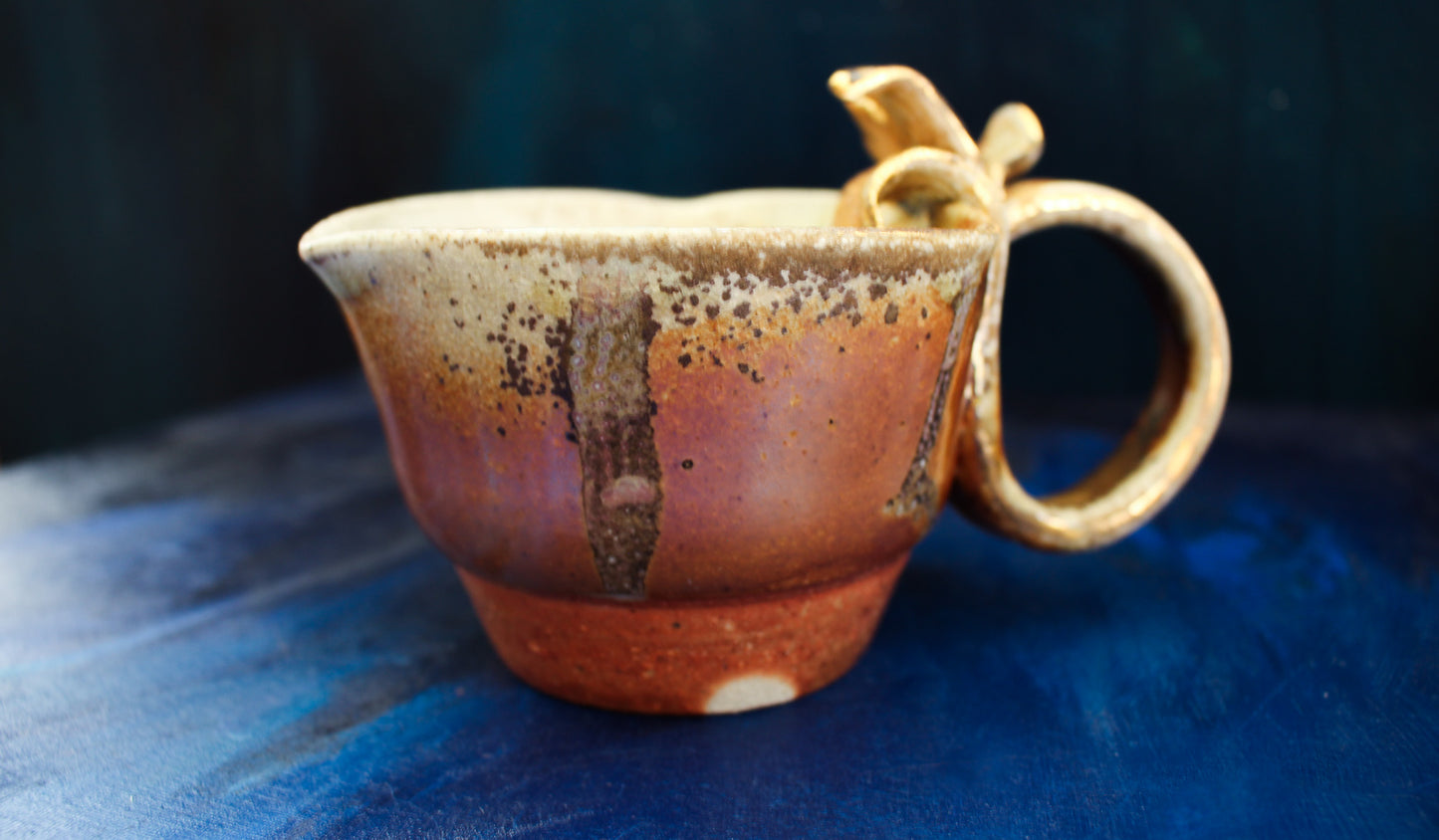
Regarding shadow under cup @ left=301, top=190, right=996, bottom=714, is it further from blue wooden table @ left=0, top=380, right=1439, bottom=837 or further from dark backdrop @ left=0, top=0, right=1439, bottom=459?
dark backdrop @ left=0, top=0, right=1439, bottom=459

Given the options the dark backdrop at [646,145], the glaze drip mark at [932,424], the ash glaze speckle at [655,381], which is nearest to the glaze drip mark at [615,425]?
the ash glaze speckle at [655,381]

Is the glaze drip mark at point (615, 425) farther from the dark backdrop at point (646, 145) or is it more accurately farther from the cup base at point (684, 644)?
the dark backdrop at point (646, 145)

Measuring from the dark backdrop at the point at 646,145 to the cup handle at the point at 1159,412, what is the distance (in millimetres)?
588

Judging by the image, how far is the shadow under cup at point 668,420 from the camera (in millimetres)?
333

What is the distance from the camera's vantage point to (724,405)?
35 centimetres

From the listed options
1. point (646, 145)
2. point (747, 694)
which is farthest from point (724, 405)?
point (646, 145)

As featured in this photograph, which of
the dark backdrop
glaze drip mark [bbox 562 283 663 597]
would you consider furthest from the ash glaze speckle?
the dark backdrop

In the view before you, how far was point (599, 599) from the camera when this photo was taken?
1.28 ft

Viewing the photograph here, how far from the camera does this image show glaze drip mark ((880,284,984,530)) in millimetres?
382

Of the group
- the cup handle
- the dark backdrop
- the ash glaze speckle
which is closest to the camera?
the ash glaze speckle

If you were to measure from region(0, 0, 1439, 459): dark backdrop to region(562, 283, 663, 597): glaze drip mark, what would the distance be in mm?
804

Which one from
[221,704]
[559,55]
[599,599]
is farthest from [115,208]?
[599,599]

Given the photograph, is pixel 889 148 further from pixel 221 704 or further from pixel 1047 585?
pixel 221 704

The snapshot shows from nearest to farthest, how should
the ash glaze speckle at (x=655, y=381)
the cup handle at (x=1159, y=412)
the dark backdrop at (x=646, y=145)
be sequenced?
the ash glaze speckle at (x=655, y=381) < the cup handle at (x=1159, y=412) < the dark backdrop at (x=646, y=145)
